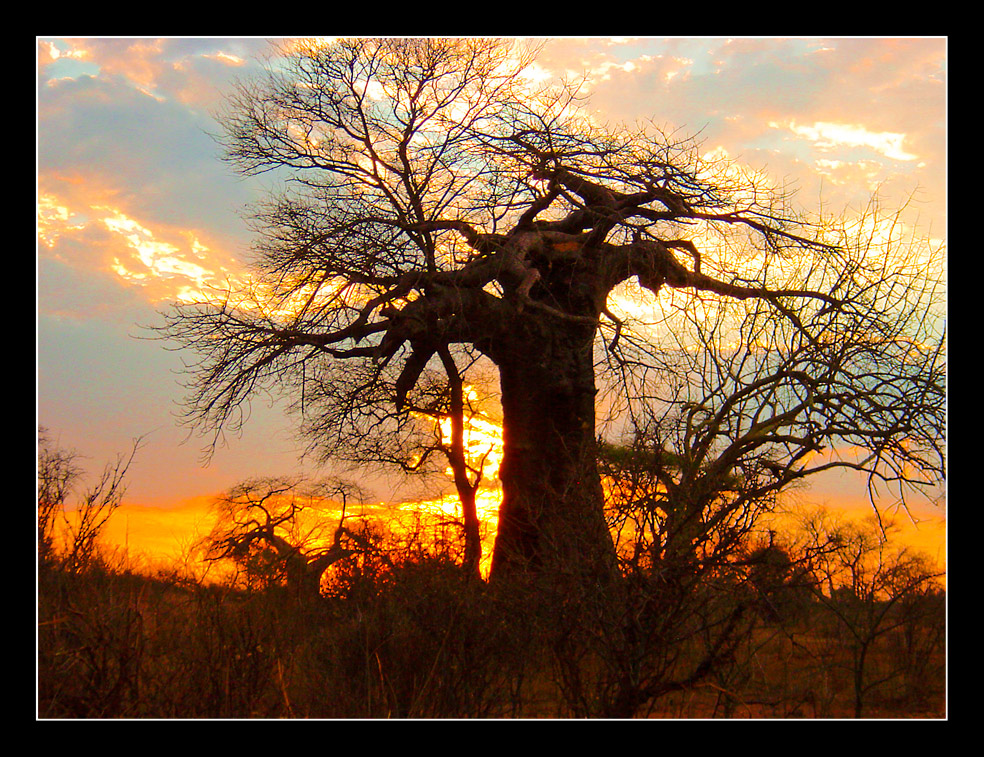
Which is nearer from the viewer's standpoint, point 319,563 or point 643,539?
point 643,539

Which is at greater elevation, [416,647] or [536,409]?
[536,409]

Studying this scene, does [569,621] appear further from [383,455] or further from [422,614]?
[383,455]

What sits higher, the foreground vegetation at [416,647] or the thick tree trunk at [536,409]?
the thick tree trunk at [536,409]

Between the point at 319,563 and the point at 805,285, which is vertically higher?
the point at 805,285

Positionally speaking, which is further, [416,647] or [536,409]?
[536,409]

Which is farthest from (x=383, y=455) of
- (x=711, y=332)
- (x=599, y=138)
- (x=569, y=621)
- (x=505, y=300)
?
(x=569, y=621)

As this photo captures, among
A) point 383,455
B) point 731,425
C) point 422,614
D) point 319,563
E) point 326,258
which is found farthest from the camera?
point 383,455

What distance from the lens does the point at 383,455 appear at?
43.8 feet

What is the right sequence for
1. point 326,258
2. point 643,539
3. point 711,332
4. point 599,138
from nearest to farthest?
point 643,539
point 711,332
point 599,138
point 326,258

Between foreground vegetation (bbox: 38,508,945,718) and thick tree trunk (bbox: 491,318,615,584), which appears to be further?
thick tree trunk (bbox: 491,318,615,584)

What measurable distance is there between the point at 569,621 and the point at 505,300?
5881 mm

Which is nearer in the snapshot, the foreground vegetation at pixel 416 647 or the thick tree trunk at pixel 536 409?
the foreground vegetation at pixel 416 647

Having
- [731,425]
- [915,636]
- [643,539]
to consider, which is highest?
[731,425]

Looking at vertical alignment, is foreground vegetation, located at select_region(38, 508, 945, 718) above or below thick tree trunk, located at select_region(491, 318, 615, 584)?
below
